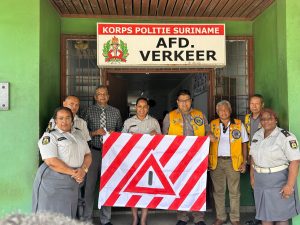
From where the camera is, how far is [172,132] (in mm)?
4488

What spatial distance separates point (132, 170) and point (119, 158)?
220 millimetres

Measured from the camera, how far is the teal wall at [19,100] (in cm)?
414

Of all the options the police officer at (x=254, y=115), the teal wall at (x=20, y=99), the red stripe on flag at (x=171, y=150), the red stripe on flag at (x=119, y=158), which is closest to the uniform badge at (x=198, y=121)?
the red stripe on flag at (x=171, y=150)

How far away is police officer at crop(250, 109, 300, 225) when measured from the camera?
3699mm

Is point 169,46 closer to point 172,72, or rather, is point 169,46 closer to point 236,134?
point 172,72

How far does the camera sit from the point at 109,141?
438cm

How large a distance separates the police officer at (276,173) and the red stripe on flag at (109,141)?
166cm

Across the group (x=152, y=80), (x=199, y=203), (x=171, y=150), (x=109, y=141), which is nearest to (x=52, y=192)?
(x=109, y=141)

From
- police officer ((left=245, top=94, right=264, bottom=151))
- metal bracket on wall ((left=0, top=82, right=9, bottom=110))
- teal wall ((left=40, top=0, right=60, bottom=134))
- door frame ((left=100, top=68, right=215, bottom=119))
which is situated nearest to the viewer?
metal bracket on wall ((left=0, top=82, right=9, bottom=110))

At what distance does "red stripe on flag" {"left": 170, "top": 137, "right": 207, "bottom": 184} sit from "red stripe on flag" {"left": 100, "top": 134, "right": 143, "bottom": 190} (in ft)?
2.00

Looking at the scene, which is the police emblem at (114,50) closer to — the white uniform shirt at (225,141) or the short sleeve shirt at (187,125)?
the short sleeve shirt at (187,125)

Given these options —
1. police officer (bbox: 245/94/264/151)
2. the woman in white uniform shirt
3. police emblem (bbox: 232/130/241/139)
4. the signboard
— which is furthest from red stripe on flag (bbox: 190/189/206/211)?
the signboard

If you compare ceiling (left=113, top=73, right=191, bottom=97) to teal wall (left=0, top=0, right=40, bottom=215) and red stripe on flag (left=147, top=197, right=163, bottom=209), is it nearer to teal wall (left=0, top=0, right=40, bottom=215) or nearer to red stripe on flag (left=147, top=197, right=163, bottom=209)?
teal wall (left=0, top=0, right=40, bottom=215)

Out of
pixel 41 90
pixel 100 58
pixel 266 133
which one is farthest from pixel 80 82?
pixel 266 133
